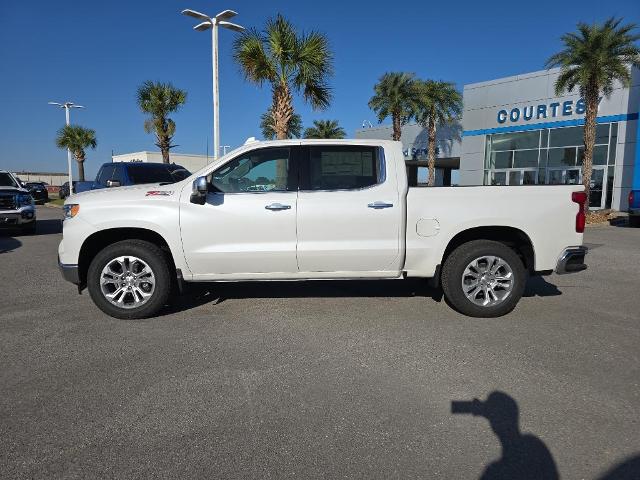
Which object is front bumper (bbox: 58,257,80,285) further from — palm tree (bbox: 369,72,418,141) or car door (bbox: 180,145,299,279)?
palm tree (bbox: 369,72,418,141)

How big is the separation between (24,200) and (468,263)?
12.3 metres

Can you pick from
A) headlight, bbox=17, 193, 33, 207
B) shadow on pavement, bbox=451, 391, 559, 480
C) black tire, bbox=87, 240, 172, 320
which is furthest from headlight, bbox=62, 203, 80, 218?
headlight, bbox=17, 193, 33, 207

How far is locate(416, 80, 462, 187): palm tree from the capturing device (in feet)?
99.0

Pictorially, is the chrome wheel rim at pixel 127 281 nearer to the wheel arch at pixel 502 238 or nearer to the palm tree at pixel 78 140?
the wheel arch at pixel 502 238

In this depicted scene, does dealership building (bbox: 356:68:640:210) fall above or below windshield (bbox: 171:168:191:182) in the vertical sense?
above

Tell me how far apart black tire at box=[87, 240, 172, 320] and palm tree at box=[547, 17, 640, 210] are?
2205cm

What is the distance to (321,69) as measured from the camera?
1586cm

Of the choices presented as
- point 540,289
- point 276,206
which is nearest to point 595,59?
point 540,289

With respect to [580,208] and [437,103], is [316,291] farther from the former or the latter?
[437,103]

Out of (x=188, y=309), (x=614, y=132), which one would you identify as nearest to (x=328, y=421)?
(x=188, y=309)

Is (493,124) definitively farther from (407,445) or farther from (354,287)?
(407,445)

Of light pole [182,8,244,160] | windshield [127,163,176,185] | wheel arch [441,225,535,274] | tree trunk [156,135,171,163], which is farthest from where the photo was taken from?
tree trunk [156,135,171,163]

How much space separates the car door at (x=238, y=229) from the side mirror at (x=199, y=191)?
7cm

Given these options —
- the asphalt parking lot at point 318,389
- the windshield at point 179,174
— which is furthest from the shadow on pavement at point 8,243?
the asphalt parking lot at point 318,389
